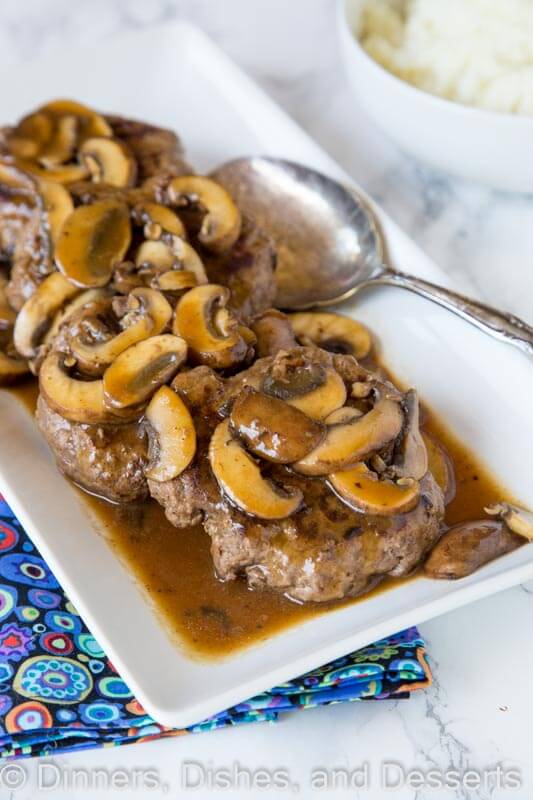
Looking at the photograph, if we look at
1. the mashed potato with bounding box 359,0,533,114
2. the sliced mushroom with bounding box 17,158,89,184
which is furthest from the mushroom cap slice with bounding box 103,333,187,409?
the mashed potato with bounding box 359,0,533,114

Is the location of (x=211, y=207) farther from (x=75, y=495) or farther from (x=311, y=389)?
(x=75, y=495)

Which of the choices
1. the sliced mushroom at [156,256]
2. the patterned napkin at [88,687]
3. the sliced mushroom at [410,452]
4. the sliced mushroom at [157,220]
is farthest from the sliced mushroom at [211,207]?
the patterned napkin at [88,687]

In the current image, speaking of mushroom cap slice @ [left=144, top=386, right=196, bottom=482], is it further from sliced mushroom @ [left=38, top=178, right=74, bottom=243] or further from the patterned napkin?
sliced mushroom @ [left=38, top=178, right=74, bottom=243]

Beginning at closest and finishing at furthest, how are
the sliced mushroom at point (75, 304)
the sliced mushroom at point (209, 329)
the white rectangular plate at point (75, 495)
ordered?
the white rectangular plate at point (75, 495) → the sliced mushroom at point (209, 329) → the sliced mushroom at point (75, 304)

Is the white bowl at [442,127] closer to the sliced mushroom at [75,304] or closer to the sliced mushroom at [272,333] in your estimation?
the sliced mushroom at [272,333]

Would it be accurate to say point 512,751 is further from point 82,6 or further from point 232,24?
point 82,6

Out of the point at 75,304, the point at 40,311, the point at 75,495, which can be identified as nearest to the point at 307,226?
the point at 75,304
